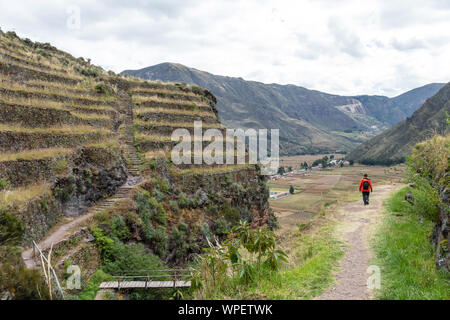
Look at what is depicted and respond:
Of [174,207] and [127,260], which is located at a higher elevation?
[174,207]

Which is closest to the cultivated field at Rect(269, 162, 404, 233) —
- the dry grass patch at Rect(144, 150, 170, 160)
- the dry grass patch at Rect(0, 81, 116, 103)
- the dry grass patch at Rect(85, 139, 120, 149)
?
the dry grass patch at Rect(144, 150, 170, 160)

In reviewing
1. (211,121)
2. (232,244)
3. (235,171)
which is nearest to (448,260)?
(232,244)

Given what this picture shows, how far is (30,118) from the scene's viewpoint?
13047 mm

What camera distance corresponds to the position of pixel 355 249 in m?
8.11

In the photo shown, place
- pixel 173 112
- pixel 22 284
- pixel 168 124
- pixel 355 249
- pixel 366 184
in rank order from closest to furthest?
pixel 22 284 → pixel 355 249 → pixel 366 184 → pixel 168 124 → pixel 173 112

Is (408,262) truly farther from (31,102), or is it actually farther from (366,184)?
(31,102)

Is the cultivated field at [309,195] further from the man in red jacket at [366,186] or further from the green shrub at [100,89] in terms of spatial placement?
the green shrub at [100,89]

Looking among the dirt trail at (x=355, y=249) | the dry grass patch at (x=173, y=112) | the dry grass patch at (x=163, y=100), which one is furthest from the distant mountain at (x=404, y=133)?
the dirt trail at (x=355, y=249)

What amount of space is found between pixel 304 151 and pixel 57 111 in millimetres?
182144

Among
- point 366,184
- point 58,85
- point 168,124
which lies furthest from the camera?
point 168,124

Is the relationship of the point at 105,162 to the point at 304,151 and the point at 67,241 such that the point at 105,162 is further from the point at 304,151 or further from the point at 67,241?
the point at 304,151

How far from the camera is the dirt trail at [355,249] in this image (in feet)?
17.7

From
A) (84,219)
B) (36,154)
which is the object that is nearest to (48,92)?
(36,154)

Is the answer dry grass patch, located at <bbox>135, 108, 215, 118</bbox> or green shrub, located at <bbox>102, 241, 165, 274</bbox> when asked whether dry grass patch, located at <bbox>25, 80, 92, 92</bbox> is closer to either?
dry grass patch, located at <bbox>135, 108, 215, 118</bbox>
